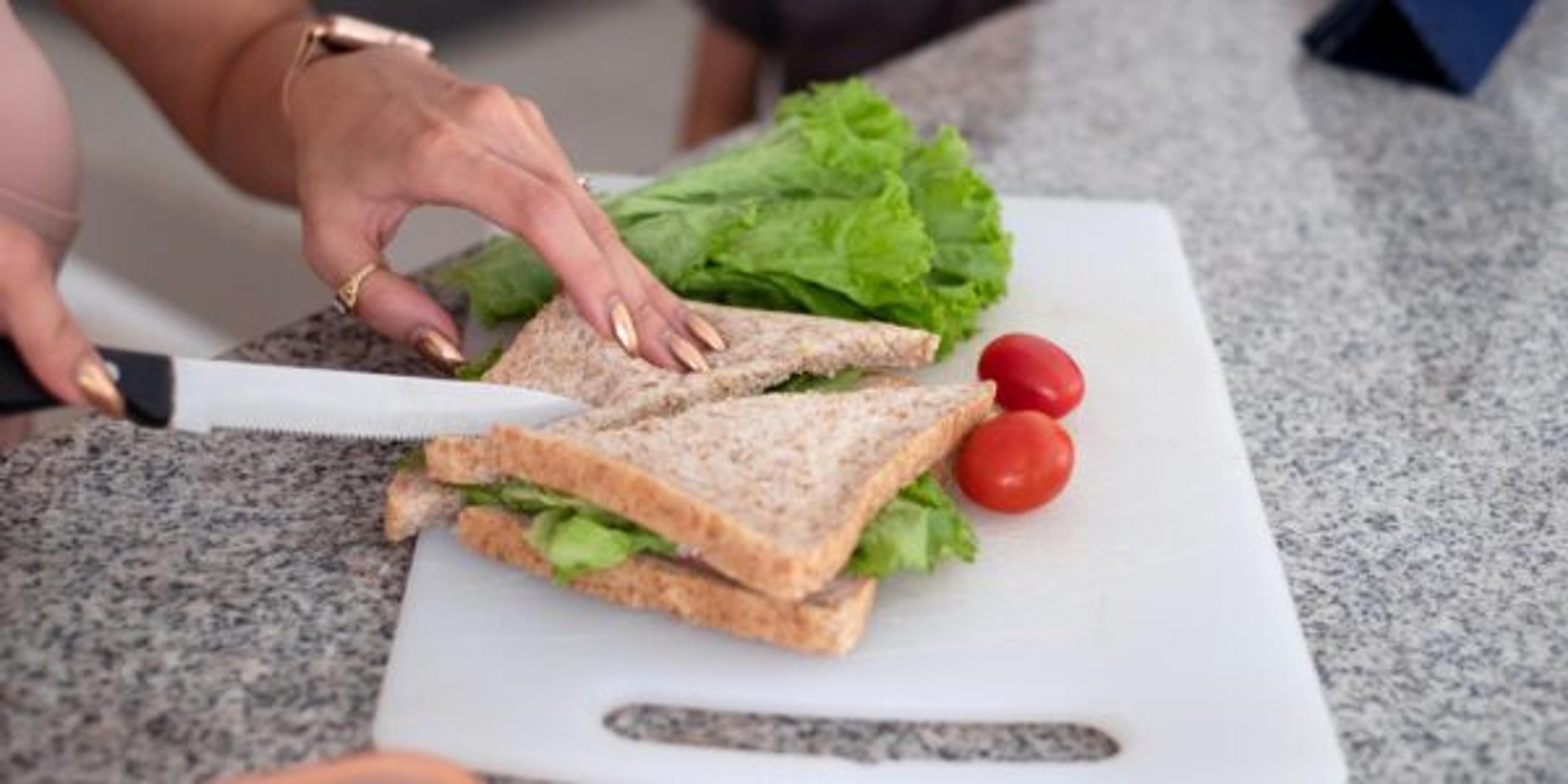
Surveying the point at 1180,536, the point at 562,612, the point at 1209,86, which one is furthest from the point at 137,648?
the point at 1209,86

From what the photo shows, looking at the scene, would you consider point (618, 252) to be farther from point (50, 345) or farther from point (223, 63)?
point (223, 63)

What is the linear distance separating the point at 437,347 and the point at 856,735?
0.61m

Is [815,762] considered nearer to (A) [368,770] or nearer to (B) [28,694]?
(A) [368,770]

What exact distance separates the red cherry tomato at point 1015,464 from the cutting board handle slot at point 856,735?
0.24 meters

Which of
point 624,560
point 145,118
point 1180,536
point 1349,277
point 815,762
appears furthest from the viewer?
point 145,118

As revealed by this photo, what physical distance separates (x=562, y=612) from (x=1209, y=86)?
153 cm

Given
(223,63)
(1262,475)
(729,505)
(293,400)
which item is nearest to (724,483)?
(729,505)

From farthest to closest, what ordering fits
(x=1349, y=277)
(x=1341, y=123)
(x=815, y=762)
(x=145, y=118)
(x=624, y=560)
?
(x=145, y=118)
(x=1341, y=123)
(x=1349, y=277)
(x=624, y=560)
(x=815, y=762)

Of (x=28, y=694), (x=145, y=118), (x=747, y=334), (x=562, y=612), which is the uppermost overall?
(x=747, y=334)

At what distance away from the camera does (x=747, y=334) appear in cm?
180

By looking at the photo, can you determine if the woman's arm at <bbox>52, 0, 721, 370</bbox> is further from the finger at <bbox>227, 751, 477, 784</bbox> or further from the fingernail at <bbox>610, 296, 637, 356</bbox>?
the finger at <bbox>227, 751, 477, 784</bbox>

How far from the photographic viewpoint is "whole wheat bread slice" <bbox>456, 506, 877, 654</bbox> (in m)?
1.46

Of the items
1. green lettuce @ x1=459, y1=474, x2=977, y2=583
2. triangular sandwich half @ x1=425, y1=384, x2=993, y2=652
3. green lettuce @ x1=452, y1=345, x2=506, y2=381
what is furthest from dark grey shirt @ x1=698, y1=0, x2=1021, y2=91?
green lettuce @ x1=459, y1=474, x2=977, y2=583

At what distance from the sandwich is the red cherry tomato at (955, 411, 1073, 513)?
0.10 ft
